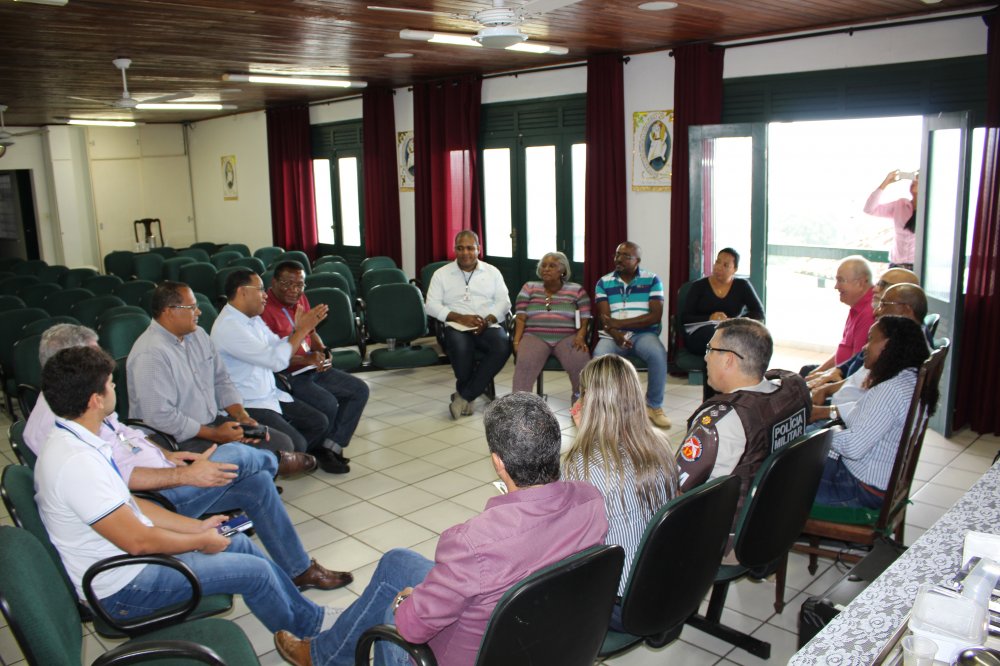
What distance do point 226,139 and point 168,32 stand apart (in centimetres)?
854

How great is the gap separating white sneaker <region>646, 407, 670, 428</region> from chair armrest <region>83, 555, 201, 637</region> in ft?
11.9

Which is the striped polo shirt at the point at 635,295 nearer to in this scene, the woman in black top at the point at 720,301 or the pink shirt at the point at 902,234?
the woman in black top at the point at 720,301

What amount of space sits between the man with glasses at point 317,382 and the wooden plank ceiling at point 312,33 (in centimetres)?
164

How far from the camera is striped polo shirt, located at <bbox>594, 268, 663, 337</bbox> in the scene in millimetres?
5758

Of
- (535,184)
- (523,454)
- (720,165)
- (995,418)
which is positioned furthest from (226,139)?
(523,454)

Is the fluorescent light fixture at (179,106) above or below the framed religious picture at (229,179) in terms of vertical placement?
above

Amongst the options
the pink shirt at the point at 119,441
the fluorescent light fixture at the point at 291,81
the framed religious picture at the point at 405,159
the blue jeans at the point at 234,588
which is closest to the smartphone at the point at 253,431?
the pink shirt at the point at 119,441

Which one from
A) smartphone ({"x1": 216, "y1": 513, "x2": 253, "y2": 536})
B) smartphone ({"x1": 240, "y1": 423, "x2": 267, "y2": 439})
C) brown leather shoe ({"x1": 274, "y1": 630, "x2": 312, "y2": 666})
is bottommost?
brown leather shoe ({"x1": 274, "y1": 630, "x2": 312, "y2": 666})

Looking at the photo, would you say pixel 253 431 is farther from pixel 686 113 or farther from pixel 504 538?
pixel 686 113

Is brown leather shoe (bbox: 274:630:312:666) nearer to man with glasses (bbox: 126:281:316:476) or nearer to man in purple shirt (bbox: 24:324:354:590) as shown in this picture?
man in purple shirt (bbox: 24:324:354:590)

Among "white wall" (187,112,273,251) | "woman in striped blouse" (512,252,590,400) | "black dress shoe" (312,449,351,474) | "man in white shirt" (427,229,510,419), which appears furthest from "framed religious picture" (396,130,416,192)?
"black dress shoe" (312,449,351,474)

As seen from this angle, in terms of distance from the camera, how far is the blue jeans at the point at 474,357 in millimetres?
5957

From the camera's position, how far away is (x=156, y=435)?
348cm

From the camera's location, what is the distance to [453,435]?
5.55 meters
